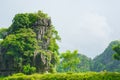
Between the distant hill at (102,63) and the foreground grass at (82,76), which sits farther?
the distant hill at (102,63)

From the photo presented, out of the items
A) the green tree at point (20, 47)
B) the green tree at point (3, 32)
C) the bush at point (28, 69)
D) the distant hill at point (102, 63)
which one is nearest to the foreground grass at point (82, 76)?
the bush at point (28, 69)

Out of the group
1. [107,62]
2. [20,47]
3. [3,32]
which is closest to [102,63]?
[107,62]

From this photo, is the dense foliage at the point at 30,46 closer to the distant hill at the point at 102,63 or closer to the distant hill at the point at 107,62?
the distant hill at the point at 102,63

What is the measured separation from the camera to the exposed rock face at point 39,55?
60.6 m

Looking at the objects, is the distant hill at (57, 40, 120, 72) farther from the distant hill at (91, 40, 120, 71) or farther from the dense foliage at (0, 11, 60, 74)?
the dense foliage at (0, 11, 60, 74)

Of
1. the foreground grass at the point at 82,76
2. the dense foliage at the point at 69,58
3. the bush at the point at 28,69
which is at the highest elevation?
the dense foliage at the point at 69,58

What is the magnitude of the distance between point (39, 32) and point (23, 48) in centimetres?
517

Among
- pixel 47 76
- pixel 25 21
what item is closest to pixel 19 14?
pixel 25 21

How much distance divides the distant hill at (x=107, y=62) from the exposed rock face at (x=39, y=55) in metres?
46.9

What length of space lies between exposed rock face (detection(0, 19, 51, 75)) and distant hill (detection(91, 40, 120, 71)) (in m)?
46.9

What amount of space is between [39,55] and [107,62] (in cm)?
5945

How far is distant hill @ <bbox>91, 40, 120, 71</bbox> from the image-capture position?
10992 centimetres

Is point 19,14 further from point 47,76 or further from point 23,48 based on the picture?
point 47,76

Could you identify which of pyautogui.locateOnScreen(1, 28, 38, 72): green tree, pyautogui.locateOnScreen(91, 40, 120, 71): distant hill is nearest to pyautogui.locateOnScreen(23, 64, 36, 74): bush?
pyautogui.locateOnScreen(1, 28, 38, 72): green tree
